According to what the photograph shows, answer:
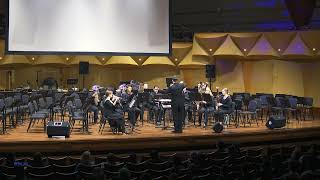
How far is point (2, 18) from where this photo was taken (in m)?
21.4

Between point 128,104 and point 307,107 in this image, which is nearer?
point 128,104

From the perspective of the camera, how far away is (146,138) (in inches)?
500

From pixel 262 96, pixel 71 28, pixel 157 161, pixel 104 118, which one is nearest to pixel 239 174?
pixel 157 161

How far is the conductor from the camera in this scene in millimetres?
13349

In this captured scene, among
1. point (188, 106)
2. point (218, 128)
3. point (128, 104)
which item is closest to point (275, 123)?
point (218, 128)

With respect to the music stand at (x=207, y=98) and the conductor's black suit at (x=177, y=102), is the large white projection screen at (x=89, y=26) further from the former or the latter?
the conductor's black suit at (x=177, y=102)

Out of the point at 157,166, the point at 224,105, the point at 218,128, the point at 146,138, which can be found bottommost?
the point at 157,166

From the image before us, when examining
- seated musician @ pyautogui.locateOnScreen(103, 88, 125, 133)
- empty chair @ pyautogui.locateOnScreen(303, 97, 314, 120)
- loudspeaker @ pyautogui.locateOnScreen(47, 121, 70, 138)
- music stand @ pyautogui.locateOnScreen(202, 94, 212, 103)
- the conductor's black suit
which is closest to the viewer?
loudspeaker @ pyautogui.locateOnScreen(47, 121, 70, 138)

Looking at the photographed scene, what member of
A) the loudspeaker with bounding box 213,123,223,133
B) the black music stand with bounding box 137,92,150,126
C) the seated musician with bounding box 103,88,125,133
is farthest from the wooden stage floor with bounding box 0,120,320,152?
the black music stand with bounding box 137,92,150,126

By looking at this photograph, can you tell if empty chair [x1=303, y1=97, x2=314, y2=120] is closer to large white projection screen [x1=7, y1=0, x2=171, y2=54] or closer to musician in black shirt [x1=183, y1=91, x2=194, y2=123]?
musician in black shirt [x1=183, y1=91, x2=194, y2=123]

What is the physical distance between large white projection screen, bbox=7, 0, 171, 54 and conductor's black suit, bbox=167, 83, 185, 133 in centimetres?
502

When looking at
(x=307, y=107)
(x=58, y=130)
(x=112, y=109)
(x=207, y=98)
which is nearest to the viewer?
(x=58, y=130)

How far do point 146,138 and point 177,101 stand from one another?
1.57 m

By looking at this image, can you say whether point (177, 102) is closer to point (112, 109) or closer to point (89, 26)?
point (112, 109)
